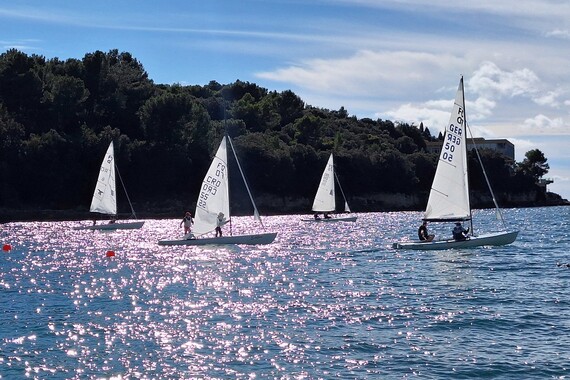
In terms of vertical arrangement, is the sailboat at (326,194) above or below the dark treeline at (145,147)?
below

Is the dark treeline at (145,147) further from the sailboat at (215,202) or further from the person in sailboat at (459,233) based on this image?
the person in sailboat at (459,233)

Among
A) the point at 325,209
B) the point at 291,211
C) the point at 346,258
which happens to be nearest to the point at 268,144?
the point at 291,211

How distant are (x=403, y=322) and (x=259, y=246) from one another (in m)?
27.6

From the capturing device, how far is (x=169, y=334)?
20.2 m

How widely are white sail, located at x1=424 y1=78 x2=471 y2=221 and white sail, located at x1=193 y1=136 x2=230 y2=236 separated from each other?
10595 mm

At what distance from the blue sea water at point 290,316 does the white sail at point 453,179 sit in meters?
2.27

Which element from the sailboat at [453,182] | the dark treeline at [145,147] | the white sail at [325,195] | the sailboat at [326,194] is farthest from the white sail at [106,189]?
the sailboat at [453,182]

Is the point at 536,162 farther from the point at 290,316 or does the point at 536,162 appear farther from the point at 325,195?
the point at 290,316

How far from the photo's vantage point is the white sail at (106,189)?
65.7m

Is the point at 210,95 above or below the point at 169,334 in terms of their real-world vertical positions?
above

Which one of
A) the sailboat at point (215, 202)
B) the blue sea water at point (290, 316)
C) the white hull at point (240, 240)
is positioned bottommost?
the blue sea water at point (290, 316)

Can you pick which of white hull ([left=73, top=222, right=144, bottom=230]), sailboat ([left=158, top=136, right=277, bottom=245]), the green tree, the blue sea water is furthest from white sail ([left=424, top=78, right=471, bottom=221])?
the green tree

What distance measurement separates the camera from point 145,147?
104 m

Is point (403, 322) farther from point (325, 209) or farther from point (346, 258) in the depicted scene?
point (325, 209)
